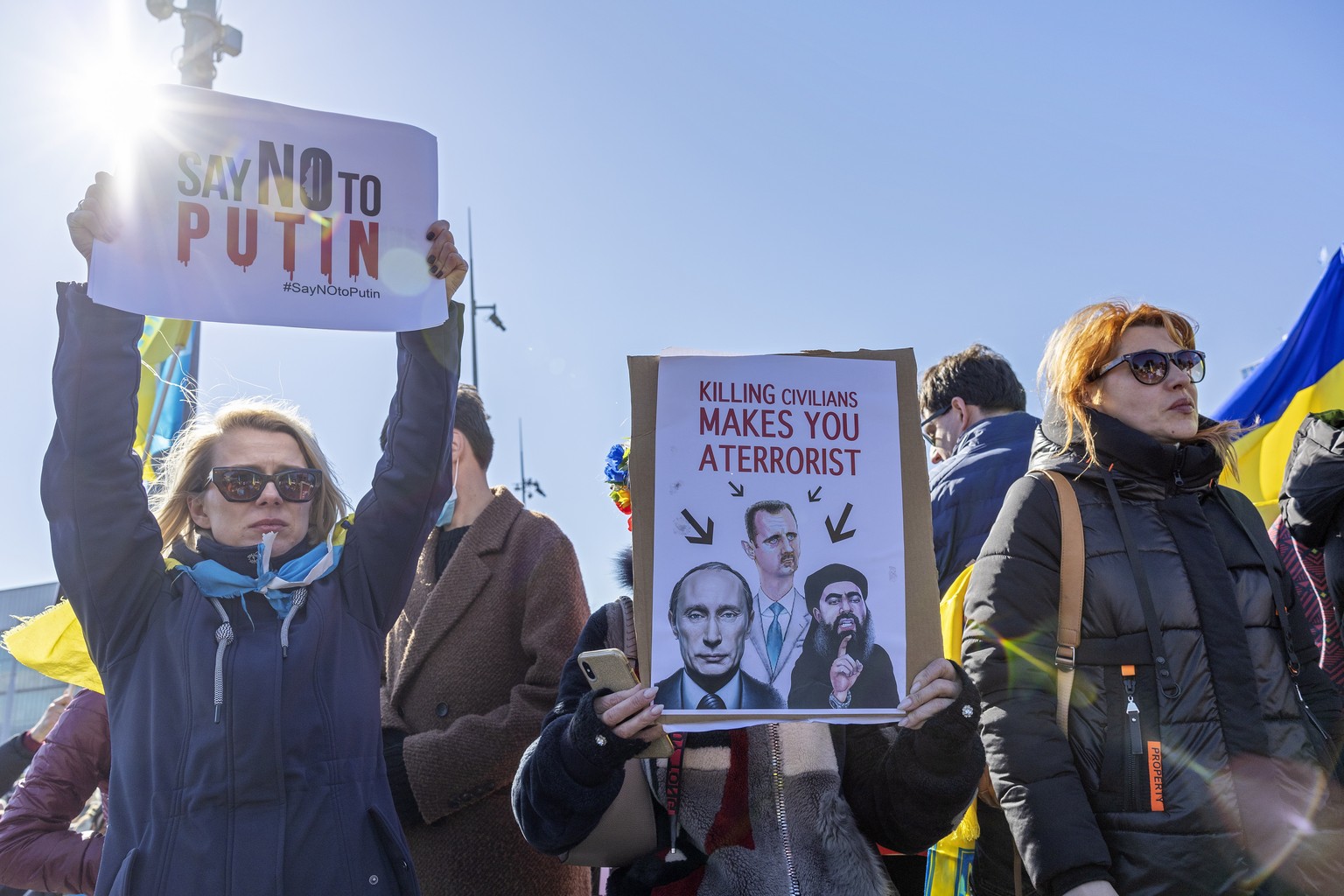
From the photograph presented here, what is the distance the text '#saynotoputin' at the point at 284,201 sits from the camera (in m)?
2.74

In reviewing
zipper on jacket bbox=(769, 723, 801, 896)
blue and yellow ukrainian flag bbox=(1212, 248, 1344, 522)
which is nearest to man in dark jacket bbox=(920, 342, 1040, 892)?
zipper on jacket bbox=(769, 723, 801, 896)

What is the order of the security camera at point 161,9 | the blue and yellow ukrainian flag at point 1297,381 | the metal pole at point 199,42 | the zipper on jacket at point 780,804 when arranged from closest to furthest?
the zipper on jacket at point 780,804 < the blue and yellow ukrainian flag at point 1297,381 < the metal pole at point 199,42 < the security camera at point 161,9

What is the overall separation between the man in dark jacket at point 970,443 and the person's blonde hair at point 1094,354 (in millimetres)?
387

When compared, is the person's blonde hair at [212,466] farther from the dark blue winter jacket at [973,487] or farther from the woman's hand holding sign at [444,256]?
the dark blue winter jacket at [973,487]

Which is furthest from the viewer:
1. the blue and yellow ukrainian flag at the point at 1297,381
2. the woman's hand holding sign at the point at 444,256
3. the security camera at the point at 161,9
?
the security camera at the point at 161,9

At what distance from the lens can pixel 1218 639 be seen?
2680 millimetres

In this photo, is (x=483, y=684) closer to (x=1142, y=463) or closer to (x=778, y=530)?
(x=778, y=530)

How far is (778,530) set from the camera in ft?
7.76

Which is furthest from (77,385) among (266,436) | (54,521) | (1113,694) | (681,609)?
(1113,694)

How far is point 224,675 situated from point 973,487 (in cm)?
231

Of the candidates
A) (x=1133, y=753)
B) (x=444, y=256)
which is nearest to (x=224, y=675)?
(x=444, y=256)

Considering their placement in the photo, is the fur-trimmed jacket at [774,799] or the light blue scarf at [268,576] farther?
the light blue scarf at [268,576]

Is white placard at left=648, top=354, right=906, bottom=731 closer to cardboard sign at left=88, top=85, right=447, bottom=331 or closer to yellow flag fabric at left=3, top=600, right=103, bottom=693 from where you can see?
cardboard sign at left=88, top=85, right=447, bottom=331

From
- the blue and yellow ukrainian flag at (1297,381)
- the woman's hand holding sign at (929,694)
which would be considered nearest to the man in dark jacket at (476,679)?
the woman's hand holding sign at (929,694)
